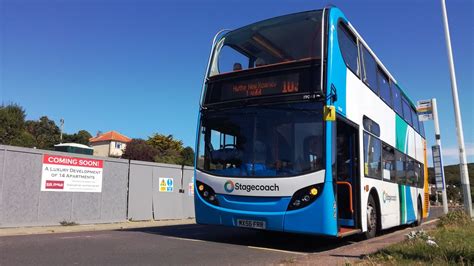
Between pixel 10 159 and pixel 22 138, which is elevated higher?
pixel 22 138

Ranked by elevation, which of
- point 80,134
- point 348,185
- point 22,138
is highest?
point 80,134

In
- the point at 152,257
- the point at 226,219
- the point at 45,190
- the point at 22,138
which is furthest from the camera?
the point at 22,138

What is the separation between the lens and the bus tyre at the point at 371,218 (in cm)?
1047

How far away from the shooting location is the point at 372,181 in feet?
34.8

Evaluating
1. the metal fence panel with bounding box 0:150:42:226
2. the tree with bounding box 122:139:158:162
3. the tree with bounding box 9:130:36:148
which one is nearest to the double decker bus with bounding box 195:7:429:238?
the metal fence panel with bounding box 0:150:42:226

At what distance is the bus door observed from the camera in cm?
960

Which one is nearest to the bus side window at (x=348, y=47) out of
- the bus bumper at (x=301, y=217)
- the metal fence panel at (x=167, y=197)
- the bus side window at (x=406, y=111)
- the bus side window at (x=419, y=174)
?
the bus bumper at (x=301, y=217)

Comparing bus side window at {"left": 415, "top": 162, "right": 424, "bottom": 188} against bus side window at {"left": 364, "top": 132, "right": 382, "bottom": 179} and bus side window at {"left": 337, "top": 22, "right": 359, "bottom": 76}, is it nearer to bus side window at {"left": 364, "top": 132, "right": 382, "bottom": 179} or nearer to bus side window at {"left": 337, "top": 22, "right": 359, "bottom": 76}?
bus side window at {"left": 364, "top": 132, "right": 382, "bottom": 179}

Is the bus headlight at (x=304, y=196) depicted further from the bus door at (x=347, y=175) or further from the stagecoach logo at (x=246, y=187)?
the bus door at (x=347, y=175)

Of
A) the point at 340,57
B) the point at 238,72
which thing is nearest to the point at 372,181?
the point at 340,57

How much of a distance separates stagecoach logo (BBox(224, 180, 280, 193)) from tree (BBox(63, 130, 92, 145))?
84.7 m

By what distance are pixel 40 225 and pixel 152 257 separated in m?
8.79

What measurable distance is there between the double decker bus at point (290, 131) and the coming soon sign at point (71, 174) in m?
→ 7.48

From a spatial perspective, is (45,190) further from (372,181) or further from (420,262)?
(420,262)
